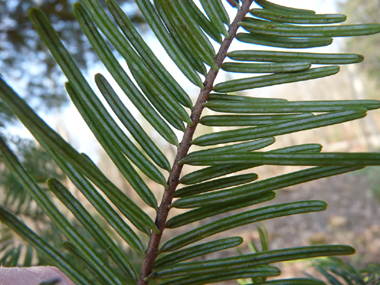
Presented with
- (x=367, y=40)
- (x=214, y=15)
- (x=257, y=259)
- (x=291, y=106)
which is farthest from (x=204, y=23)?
(x=367, y=40)

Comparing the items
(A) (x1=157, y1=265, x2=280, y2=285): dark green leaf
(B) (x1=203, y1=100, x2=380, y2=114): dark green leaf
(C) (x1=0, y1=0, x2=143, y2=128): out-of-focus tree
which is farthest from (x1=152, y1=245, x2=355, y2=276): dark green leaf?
(C) (x1=0, y1=0, x2=143, y2=128): out-of-focus tree

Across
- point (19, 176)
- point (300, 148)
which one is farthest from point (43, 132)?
point (300, 148)

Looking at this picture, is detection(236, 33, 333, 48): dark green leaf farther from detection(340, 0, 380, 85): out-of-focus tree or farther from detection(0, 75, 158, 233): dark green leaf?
detection(340, 0, 380, 85): out-of-focus tree

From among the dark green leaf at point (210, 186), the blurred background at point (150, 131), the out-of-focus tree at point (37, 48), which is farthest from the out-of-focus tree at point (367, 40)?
the dark green leaf at point (210, 186)

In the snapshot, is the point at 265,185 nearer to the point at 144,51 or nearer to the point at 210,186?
the point at 210,186

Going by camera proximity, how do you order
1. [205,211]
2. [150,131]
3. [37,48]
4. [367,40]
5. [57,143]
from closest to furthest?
1. [57,143]
2. [205,211]
3. [37,48]
4. [367,40]
5. [150,131]

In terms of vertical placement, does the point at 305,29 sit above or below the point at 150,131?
below

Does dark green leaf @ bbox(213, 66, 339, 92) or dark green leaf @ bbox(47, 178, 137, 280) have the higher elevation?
dark green leaf @ bbox(213, 66, 339, 92)

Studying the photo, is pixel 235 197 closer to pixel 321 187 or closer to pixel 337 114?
pixel 337 114

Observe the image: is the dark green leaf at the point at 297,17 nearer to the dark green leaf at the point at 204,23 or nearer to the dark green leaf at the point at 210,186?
the dark green leaf at the point at 204,23
